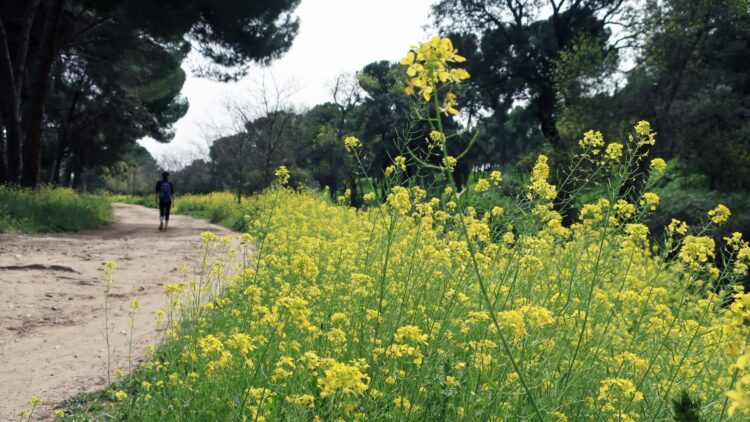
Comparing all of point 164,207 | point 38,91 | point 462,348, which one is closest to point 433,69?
point 462,348

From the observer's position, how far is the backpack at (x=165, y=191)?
520 inches

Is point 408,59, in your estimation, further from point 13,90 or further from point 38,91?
point 13,90

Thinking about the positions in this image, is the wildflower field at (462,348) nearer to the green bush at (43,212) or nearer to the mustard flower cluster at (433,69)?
the mustard flower cluster at (433,69)

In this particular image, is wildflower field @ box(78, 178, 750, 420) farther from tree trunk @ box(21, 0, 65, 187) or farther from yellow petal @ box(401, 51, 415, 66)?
tree trunk @ box(21, 0, 65, 187)

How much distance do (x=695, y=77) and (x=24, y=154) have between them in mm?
18887

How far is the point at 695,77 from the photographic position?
539 inches

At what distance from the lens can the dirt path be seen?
3.40 meters

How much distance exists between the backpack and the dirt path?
4.04m

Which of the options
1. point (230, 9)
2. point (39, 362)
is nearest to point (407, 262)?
point (39, 362)

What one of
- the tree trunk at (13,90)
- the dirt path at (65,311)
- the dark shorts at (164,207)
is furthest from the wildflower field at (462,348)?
the tree trunk at (13,90)

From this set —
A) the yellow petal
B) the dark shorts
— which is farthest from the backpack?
the yellow petal

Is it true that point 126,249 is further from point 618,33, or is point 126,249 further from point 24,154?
point 618,33

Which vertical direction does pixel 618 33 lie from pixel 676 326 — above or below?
above

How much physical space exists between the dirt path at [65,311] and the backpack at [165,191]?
4.04 m
